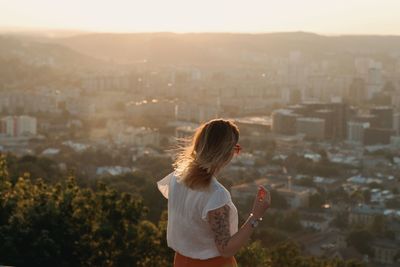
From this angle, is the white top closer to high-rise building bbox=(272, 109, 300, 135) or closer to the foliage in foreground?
the foliage in foreground

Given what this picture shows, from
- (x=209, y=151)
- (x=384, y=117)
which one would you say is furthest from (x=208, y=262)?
(x=384, y=117)

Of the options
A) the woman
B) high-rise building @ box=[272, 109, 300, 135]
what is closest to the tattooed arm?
the woman

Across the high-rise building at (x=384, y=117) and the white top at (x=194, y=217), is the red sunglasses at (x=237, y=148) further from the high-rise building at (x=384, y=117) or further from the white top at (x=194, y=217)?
the high-rise building at (x=384, y=117)

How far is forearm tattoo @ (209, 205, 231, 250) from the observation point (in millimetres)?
1369

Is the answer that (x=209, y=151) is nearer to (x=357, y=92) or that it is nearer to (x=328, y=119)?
(x=328, y=119)

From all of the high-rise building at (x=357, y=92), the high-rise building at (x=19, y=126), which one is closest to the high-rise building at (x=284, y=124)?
the high-rise building at (x=19, y=126)

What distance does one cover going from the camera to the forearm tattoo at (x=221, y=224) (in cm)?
137

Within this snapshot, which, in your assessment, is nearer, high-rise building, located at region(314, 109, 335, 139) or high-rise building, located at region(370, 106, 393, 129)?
high-rise building, located at region(314, 109, 335, 139)

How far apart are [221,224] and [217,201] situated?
0.04 m

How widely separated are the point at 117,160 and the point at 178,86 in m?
11.9

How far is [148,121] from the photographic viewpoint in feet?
67.6

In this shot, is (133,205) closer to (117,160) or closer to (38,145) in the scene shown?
(117,160)

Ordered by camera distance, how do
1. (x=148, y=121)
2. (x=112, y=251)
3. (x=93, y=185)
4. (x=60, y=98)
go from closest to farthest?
(x=112, y=251), (x=93, y=185), (x=148, y=121), (x=60, y=98)

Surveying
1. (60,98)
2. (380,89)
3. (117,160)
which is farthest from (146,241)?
(380,89)
